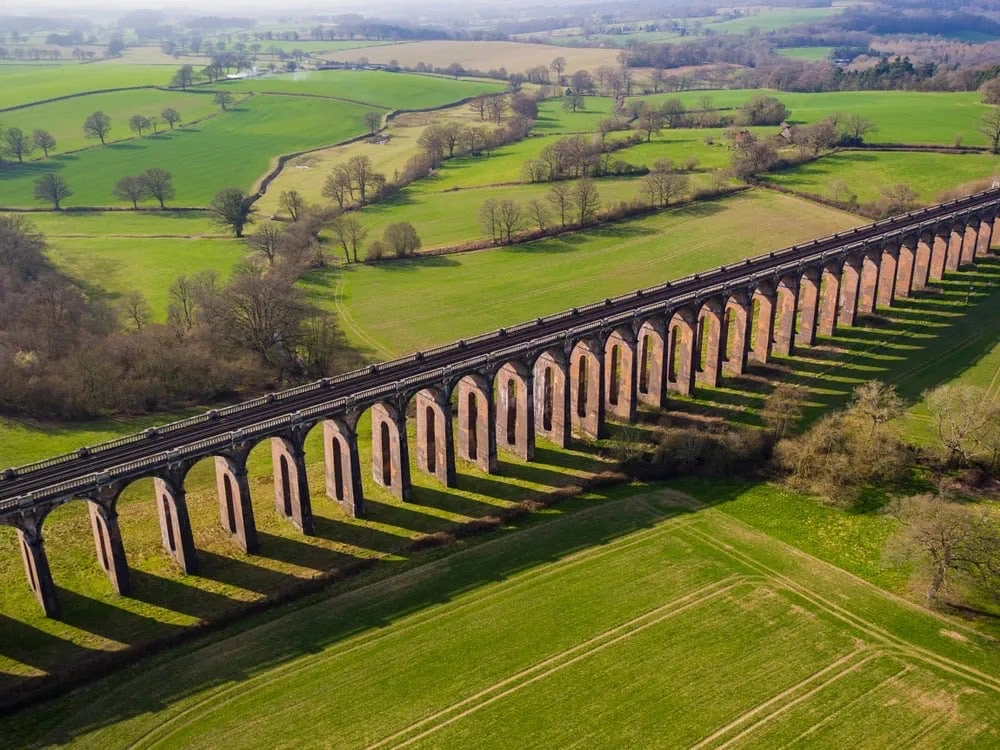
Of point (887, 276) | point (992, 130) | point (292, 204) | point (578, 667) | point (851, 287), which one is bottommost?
point (578, 667)

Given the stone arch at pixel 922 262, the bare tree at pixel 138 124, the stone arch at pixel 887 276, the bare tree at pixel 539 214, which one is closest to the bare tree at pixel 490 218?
the bare tree at pixel 539 214

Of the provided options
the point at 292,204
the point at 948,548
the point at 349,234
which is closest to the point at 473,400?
the point at 948,548

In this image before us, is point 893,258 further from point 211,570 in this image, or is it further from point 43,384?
point 43,384

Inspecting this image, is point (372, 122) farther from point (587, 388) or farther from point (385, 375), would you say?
point (385, 375)

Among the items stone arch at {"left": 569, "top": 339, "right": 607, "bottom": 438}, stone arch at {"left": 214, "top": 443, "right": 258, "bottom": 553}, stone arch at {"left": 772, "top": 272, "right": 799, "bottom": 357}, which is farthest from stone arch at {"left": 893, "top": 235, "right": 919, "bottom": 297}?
stone arch at {"left": 214, "top": 443, "right": 258, "bottom": 553}

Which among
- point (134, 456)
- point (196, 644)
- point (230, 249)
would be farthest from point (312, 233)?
point (196, 644)
